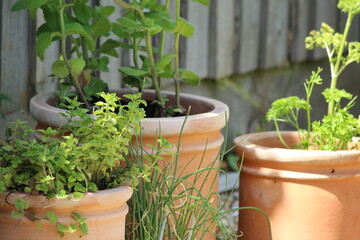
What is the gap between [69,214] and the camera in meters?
1.92

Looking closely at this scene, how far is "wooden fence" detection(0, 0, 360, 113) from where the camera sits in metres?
2.90

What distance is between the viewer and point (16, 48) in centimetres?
290

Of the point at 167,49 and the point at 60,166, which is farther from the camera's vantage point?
the point at 167,49

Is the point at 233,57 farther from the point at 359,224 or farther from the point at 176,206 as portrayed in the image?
the point at 176,206

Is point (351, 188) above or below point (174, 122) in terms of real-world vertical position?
below

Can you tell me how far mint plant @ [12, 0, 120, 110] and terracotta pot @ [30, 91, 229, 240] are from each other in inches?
4.9

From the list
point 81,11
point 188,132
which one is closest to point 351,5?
point 188,132

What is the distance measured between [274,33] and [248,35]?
0.24 metres

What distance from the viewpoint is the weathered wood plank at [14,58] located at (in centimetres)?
284

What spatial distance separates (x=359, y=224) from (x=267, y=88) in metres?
1.82

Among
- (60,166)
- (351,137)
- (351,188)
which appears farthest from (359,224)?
(60,166)

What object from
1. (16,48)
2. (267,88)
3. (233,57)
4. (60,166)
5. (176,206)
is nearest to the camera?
(60,166)

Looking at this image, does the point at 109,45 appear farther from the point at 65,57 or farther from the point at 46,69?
the point at 46,69

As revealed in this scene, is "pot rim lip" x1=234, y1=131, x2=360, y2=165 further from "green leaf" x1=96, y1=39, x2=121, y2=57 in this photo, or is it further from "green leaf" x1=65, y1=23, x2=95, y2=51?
"green leaf" x1=65, y1=23, x2=95, y2=51
